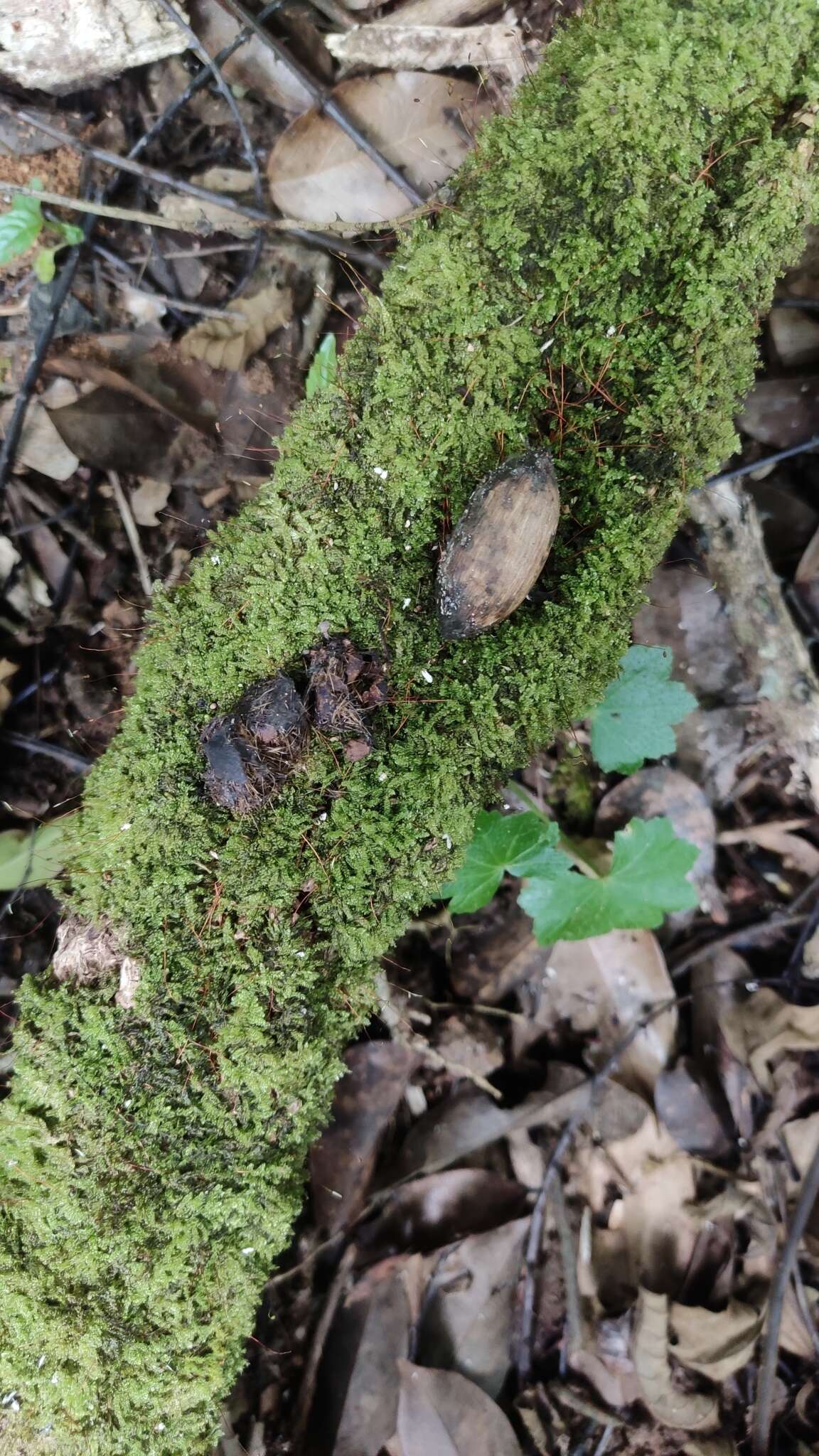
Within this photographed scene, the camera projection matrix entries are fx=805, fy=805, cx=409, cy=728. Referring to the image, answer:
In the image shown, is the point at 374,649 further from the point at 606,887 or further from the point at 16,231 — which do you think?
the point at 16,231

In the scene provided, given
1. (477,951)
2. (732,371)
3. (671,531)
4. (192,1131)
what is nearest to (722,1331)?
(477,951)

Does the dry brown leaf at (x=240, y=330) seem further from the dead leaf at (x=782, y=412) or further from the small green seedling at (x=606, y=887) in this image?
the small green seedling at (x=606, y=887)

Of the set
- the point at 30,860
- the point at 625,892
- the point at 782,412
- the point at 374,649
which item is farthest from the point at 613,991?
the point at 782,412

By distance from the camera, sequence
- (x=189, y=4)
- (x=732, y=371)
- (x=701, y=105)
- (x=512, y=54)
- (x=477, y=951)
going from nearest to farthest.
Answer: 1. (x=701, y=105)
2. (x=732, y=371)
3. (x=512, y=54)
4. (x=189, y=4)
5. (x=477, y=951)

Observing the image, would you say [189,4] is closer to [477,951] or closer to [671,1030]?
[477,951]

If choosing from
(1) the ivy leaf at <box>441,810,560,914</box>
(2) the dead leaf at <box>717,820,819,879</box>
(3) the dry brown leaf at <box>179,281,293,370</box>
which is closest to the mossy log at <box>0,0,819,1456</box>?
(1) the ivy leaf at <box>441,810,560,914</box>

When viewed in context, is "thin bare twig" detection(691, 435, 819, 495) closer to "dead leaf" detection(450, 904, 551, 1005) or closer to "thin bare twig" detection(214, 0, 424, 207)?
"thin bare twig" detection(214, 0, 424, 207)
